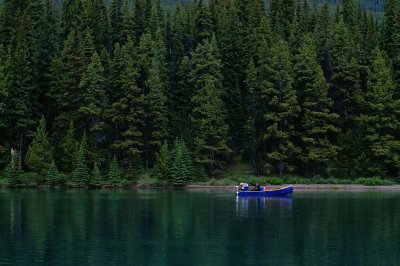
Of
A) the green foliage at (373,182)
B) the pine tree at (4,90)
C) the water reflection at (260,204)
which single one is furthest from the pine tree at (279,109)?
the pine tree at (4,90)

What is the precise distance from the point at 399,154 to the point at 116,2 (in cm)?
5308

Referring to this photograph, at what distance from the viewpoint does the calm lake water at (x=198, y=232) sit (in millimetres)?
29234

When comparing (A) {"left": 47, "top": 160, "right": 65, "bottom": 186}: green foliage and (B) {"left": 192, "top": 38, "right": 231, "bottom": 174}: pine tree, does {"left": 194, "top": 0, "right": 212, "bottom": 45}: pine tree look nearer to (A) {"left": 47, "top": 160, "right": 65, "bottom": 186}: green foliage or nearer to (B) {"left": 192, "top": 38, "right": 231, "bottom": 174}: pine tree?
(B) {"left": 192, "top": 38, "right": 231, "bottom": 174}: pine tree

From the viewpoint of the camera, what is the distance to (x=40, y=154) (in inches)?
3187

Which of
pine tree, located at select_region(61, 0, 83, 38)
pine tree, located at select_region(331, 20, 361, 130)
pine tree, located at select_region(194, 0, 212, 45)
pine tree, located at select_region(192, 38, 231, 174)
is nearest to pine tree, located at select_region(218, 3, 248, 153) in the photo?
pine tree, located at select_region(194, 0, 212, 45)

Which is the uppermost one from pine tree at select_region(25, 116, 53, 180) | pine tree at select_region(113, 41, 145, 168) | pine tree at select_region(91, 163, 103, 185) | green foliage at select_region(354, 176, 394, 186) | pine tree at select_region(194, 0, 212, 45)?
pine tree at select_region(194, 0, 212, 45)

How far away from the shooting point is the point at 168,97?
299 feet

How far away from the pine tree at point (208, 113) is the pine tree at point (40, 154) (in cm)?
2037

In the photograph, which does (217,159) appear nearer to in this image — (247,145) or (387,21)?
(247,145)

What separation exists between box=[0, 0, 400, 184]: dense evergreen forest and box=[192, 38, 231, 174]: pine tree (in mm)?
198

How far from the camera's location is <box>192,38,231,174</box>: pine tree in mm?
83750

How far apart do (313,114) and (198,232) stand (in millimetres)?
49725

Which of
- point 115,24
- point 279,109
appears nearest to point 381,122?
point 279,109

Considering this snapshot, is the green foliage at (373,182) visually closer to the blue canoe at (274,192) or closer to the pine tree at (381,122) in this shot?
the pine tree at (381,122)
